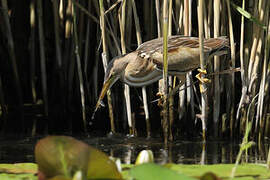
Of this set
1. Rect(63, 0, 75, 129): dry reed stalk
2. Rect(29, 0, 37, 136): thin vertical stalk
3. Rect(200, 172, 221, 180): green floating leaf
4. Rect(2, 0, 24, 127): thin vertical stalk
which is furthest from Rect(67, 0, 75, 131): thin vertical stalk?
Rect(200, 172, 221, 180): green floating leaf

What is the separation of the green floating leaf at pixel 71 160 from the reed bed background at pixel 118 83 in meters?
2.27

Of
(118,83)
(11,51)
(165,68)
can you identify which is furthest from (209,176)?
(11,51)

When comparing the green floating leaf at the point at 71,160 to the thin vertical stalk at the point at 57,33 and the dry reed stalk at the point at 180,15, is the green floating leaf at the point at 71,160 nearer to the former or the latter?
the dry reed stalk at the point at 180,15

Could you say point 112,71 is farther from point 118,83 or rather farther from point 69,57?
point 69,57

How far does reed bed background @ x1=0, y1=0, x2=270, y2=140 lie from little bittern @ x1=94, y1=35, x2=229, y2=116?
11cm

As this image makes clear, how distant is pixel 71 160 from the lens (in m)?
2.22

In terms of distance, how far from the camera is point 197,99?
527 cm

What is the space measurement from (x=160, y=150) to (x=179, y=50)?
87 centimetres

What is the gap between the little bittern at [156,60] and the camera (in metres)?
4.77

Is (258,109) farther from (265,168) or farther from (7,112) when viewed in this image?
(7,112)

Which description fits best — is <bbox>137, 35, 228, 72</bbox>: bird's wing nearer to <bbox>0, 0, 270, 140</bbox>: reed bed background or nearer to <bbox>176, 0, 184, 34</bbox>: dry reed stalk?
<bbox>0, 0, 270, 140</bbox>: reed bed background

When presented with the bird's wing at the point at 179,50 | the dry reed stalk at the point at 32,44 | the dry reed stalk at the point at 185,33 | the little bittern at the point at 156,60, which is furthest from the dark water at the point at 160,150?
the dry reed stalk at the point at 32,44

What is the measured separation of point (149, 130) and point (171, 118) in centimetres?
25

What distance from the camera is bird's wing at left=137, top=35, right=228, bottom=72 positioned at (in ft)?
15.6
